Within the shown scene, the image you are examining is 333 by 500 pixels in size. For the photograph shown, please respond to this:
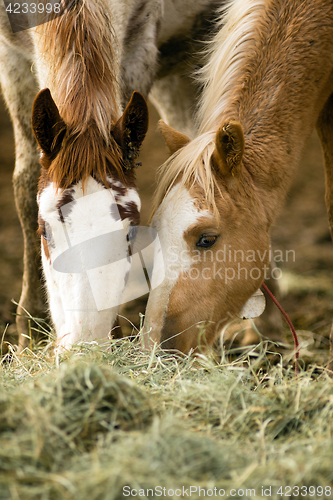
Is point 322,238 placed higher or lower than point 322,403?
lower

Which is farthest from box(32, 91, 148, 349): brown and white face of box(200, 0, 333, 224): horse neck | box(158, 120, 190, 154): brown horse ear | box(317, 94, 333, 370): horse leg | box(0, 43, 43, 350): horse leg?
box(317, 94, 333, 370): horse leg

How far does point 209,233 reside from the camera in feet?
6.02

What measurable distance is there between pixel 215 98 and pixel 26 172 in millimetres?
1262

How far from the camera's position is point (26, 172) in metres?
2.73

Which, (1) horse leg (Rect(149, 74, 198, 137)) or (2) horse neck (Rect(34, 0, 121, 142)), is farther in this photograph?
(1) horse leg (Rect(149, 74, 198, 137))

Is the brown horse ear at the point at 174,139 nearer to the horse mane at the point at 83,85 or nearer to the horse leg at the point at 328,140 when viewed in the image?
the horse mane at the point at 83,85

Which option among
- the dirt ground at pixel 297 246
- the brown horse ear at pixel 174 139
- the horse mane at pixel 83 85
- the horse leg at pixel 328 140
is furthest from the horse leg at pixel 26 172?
the horse leg at pixel 328 140

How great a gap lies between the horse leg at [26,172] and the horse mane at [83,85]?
2.18ft

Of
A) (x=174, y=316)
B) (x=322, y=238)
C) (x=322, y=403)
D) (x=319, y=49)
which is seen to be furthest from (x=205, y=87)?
(x=322, y=238)

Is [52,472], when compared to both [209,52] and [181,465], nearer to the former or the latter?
[181,465]

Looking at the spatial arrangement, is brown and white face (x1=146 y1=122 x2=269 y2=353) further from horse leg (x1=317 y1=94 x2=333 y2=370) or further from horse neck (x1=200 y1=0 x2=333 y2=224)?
horse leg (x1=317 y1=94 x2=333 y2=370)

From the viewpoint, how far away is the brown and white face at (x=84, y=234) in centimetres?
165

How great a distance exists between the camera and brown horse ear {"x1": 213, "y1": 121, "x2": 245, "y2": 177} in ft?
5.86

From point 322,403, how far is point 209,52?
190 cm
